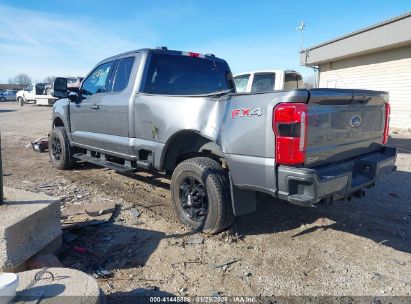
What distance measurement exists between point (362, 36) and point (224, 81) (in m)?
13.4

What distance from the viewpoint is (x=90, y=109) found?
588 cm

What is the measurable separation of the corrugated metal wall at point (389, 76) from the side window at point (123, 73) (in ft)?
44.0

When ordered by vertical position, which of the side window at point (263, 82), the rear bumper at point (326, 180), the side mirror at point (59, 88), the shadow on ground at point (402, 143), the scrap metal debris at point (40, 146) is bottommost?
the shadow on ground at point (402, 143)

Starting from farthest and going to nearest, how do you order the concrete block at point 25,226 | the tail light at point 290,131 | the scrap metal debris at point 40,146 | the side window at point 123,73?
the scrap metal debris at point 40,146, the side window at point 123,73, the tail light at point 290,131, the concrete block at point 25,226

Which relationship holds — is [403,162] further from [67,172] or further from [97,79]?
[67,172]

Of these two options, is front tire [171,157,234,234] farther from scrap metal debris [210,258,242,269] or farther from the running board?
the running board

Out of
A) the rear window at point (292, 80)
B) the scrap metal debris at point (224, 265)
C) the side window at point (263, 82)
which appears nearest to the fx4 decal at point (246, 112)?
the scrap metal debris at point (224, 265)

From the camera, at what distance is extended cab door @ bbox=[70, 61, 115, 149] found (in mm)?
5672

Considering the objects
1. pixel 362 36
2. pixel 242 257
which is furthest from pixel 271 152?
pixel 362 36

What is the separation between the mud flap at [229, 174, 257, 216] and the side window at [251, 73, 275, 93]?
6913 mm

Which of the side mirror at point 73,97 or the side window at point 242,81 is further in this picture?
the side window at point 242,81

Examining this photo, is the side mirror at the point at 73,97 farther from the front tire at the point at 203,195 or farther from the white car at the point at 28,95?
the white car at the point at 28,95

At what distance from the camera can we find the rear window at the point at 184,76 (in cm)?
484

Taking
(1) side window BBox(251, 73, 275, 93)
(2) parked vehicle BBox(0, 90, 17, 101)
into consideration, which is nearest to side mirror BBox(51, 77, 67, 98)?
(1) side window BBox(251, 73, 275, 93)
